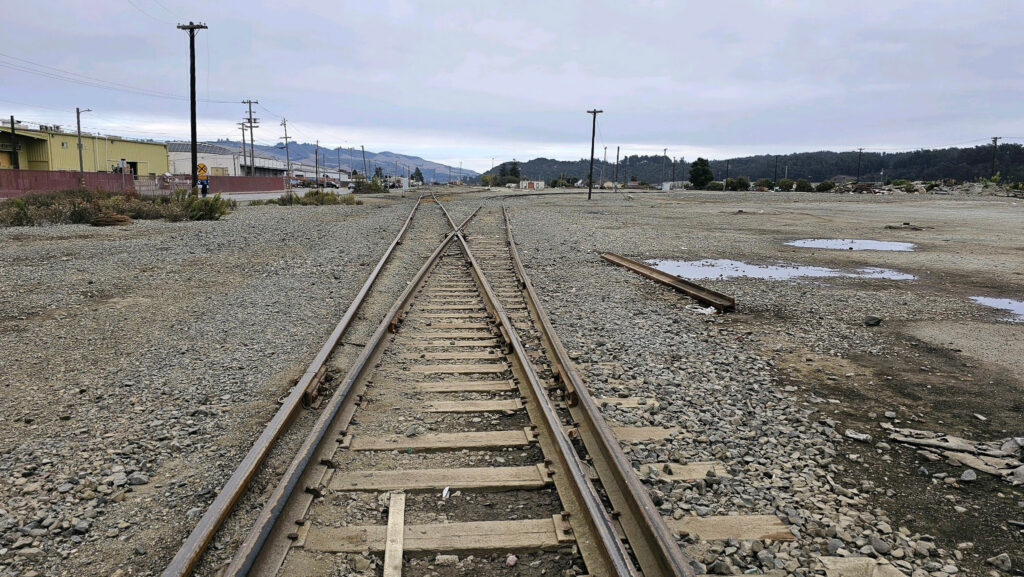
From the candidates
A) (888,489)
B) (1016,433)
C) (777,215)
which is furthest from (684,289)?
(777,215)

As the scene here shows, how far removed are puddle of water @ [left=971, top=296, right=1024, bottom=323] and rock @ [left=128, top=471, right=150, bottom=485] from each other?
34.5ft

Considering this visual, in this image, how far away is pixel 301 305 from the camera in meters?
9.05

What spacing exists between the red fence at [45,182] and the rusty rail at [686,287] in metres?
26.3

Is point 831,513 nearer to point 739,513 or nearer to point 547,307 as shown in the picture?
point 739,513

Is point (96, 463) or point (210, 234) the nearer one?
point (96, 463)

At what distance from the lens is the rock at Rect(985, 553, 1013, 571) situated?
3248mm

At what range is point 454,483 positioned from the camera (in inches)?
154

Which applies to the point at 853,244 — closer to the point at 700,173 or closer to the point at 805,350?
the point at 805,350

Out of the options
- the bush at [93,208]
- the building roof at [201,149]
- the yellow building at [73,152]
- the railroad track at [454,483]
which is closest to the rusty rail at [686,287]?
the railroad track at [454,483]

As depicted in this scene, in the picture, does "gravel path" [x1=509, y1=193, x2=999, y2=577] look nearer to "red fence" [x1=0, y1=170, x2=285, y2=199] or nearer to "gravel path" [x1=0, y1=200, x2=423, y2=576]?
"gravel path" [x1=0, y1=200, x2=423, y2=576]

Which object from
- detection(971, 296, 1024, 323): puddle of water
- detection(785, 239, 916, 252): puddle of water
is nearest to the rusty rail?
detection(971, 296, 1024, 323): puddle of water

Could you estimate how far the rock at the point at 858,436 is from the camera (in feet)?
15.7

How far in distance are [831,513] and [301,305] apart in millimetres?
7289

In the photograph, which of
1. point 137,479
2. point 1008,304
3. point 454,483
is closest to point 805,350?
point 454,483
